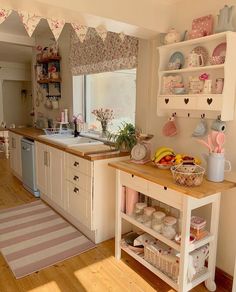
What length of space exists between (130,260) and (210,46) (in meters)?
1.83

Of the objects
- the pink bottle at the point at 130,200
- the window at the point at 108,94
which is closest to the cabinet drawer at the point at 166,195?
the pink bottle at the point at 130,200

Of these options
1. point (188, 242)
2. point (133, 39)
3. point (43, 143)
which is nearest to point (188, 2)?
point (133, 39)

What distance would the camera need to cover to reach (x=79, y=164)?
2445 mm

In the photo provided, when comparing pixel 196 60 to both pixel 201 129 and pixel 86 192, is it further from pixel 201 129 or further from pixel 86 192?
pixel 86 192

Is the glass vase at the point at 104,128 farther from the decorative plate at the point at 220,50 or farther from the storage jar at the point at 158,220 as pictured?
the decorative plate at the point at 220,50

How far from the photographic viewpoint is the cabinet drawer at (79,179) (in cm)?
234

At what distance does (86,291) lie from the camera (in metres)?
1.83

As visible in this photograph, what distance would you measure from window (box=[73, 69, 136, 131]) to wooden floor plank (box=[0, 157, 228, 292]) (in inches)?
58.9

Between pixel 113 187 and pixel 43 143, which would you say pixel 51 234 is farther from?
pixel 43 143

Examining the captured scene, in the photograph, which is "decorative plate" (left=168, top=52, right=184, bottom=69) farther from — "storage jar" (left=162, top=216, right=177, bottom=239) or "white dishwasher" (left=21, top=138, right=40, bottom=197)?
"white dishwasher" (left=21, top=138, right=40, bottom=197)

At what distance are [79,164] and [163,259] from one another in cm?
112

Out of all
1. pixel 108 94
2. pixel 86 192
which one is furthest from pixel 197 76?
pixel 108 94

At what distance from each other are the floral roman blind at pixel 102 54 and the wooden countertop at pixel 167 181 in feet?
3.50

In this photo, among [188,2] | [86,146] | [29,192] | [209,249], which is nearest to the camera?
[209,249]
